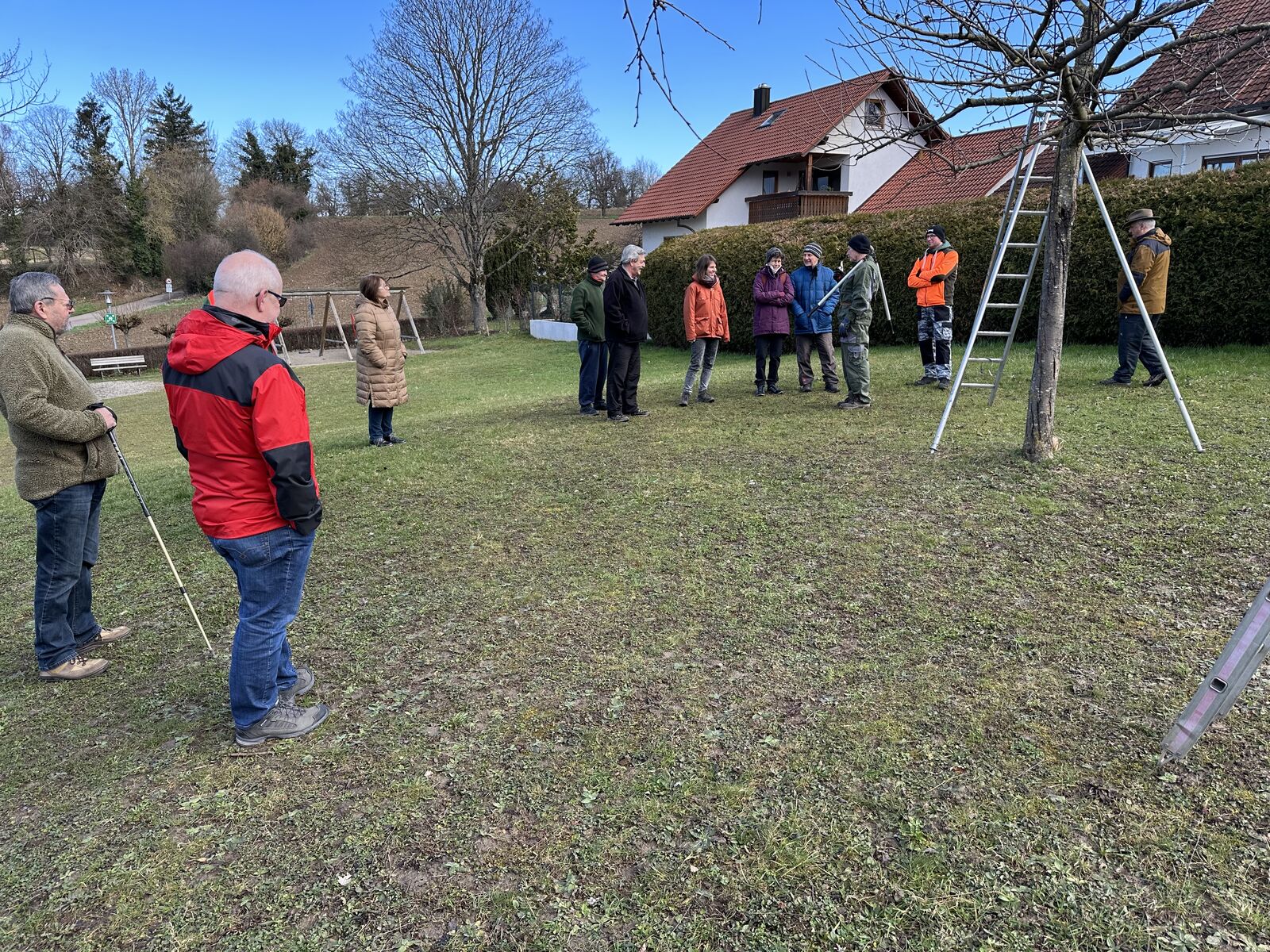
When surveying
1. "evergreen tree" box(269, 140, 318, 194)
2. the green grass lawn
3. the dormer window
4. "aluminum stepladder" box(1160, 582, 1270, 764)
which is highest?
"evergreen tree" box(269, 140, 318, 194)

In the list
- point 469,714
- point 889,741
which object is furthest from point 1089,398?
point 469,714

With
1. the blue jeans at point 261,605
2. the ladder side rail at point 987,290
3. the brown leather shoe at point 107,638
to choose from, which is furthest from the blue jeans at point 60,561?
the ladder side rail at point 987,290

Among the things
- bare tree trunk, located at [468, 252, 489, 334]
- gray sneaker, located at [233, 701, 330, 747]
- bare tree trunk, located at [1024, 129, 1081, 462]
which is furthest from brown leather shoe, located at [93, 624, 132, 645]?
bare tree trunk, located at [468, 252, 489, 334]

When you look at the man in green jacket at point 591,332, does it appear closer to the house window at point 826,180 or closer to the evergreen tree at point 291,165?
the house window at point 826,180

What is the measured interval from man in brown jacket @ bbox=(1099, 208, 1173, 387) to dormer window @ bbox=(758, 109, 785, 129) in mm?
24051

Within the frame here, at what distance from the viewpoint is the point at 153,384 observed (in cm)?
2228

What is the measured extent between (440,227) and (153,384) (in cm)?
Answer: 1080

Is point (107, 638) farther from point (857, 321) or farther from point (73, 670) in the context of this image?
point (857, 321)

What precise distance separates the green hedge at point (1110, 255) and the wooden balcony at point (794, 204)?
13173mm

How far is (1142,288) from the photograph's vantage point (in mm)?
8203

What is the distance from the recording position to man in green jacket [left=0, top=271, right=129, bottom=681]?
11.9 feet

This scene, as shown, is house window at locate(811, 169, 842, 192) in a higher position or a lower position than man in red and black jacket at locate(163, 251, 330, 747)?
higher

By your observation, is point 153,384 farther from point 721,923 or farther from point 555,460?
point 721,923

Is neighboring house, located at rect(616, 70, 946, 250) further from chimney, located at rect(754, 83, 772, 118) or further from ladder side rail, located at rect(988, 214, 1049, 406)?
ladder side rail, located at rect(988, 214, 1049, 406)
